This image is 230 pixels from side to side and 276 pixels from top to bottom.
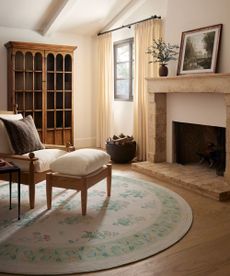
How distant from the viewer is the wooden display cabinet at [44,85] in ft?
20.2

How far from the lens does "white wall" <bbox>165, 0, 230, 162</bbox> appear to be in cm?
443

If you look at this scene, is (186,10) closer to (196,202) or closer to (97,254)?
(196,202)

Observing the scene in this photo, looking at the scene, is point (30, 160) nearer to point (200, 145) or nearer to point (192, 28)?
point (200, 145)

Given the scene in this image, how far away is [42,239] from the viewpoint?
2893mm

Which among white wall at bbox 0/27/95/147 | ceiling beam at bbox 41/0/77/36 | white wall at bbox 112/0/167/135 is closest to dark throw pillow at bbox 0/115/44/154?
ceiling beam at bbox 41/0/77/36

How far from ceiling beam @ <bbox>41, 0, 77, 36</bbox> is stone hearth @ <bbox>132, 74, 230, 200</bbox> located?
5.68ft

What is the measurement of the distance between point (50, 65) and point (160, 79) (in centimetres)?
228

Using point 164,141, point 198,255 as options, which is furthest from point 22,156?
point 164,141

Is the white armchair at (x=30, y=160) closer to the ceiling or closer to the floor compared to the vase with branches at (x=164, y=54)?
closer to the floor

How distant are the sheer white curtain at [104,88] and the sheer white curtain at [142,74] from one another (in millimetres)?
987

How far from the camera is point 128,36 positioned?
6.39 m

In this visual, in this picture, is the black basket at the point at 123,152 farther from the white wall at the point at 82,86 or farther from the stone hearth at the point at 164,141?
the white wall at the point at 82,86

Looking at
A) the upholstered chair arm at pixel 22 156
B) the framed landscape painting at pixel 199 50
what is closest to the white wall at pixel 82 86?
the framed landscape painting at pixel 199 50

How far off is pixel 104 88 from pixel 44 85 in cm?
124
